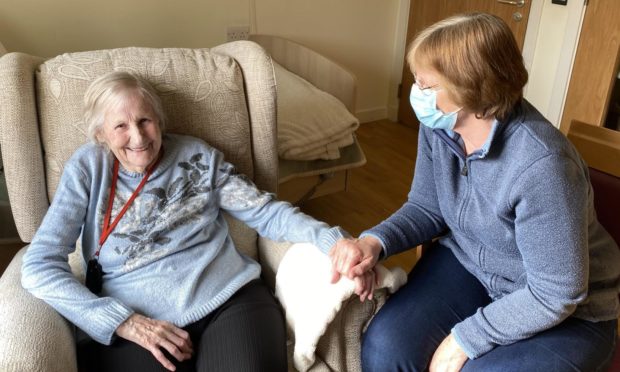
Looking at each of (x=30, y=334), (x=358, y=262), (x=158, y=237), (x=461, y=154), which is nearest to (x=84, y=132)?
(x=158, y=237)

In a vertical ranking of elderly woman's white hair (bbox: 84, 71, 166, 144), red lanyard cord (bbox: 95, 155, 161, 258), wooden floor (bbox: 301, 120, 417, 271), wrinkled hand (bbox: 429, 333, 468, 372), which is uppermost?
elderly woman's white hair (bbox: 84, 71, 166, 144)

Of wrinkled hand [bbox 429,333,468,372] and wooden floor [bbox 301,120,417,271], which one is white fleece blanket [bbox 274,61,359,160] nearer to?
wooden floor [bbox 301,120,417,271]

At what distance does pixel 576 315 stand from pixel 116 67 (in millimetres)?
1226

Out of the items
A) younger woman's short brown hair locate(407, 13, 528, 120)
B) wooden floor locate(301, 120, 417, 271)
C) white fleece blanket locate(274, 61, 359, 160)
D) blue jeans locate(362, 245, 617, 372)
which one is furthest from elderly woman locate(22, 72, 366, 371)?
wooden floor locate(301, 120, 417, 271)

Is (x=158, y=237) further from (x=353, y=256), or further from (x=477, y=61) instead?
(x=477, y=61)

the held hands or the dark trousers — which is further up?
the held hands

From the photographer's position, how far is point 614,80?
7.89ft

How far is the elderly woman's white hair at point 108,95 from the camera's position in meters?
1.26

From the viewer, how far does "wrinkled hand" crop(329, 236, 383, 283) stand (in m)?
1.18

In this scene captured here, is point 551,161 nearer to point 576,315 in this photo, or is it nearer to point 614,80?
point 576,315

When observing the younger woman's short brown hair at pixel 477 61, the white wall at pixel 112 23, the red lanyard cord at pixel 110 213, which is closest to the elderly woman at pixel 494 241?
the younger woman's short brown hair at pixel 477 61

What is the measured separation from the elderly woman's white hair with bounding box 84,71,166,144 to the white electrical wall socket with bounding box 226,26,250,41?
1.68m

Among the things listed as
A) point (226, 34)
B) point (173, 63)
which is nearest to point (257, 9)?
point (226, 34)

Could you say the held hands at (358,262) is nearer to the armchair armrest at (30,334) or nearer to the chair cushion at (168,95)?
the chair cushion at (168,95)
